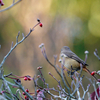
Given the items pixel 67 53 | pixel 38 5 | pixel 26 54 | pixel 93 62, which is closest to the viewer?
pixel 67 53

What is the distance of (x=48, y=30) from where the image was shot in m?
10.9

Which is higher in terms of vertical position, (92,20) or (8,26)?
(92,20)

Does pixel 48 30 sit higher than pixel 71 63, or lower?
higher

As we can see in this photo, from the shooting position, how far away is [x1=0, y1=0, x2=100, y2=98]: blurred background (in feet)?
33.9

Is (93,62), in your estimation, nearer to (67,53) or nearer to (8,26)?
(8,26)

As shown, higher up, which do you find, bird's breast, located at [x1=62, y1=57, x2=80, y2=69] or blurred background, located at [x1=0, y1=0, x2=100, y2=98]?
blurred background, located at [x1=0, y1=0, x2=100, y2=98]

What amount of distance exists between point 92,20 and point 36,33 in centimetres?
306

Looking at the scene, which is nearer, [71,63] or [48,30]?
[71,63]

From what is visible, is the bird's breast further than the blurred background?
No

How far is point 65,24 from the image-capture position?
1118cm

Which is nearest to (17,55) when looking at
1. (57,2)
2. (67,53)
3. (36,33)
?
(36,33)

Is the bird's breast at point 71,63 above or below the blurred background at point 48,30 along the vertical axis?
below

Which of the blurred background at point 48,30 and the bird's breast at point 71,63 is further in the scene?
the blurred background at point 48,30

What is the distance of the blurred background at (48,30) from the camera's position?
10.3m
